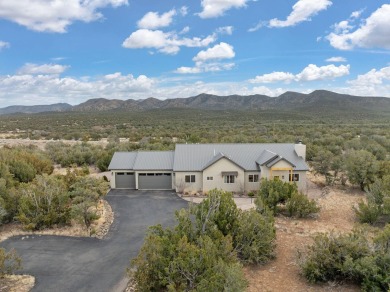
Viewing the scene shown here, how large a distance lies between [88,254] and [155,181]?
45.4ft

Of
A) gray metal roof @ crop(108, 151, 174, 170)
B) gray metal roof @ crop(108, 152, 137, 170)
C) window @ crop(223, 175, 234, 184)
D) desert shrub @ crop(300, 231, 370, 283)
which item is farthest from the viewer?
gray metal roof @ crop(108, 152, 137, 170)

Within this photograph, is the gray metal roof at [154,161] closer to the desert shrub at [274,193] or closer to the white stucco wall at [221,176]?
the white stucco wall at [221,176]

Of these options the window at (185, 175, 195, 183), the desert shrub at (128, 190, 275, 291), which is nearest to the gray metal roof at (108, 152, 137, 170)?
the window at (185, 175, 195, 183)

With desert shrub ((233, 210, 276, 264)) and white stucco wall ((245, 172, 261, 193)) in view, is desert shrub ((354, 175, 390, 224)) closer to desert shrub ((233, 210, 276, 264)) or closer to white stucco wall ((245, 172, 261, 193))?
desert shrub ((233, 210, 276, 264))

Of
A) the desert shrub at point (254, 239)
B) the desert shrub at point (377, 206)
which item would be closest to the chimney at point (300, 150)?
the desert shrub at point (377, 206)

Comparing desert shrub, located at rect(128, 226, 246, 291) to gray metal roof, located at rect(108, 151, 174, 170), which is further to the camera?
Result: gray metal roof, located at rect(108, 151, 174, 170)

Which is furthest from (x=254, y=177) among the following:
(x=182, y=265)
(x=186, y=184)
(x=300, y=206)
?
(x=182, y=265)

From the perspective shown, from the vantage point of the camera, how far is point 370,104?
167750 mm

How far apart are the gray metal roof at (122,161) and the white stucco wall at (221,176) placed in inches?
277

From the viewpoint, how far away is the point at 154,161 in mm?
30891

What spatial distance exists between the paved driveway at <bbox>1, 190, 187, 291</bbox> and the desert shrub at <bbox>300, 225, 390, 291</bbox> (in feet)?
25.6

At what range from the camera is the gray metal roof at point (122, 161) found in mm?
30312

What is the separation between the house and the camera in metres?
28.5

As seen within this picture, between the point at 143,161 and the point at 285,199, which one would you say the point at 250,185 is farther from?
the point at 143,161
